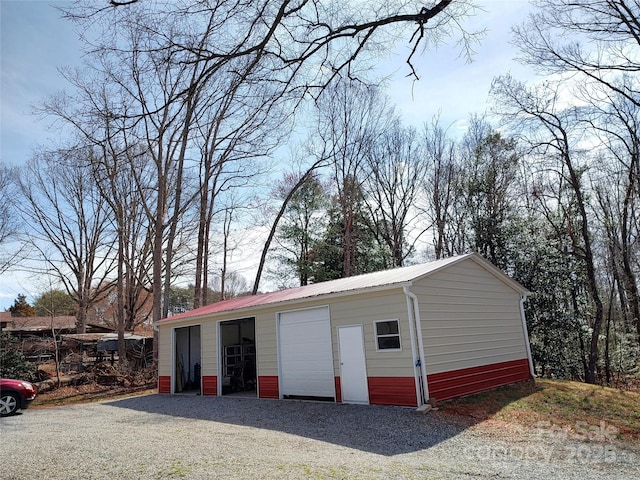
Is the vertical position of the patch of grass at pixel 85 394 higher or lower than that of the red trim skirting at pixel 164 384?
lower

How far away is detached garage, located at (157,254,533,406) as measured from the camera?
8945 mm

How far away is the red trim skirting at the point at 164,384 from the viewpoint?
49.5 feet

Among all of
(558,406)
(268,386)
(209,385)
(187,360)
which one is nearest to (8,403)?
(209,385)

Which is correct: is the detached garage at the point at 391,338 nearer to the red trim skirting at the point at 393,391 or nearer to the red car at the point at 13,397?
the red trim skirting at the point at 393,391

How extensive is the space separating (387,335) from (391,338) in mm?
107

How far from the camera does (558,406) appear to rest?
9094mm

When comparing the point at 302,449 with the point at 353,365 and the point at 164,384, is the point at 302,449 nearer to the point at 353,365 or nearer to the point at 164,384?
the point at 353,365

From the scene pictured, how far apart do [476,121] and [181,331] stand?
54.2 ft

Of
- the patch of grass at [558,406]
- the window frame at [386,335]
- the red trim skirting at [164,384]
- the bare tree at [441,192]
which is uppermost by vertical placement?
the bare tree at [441,192]

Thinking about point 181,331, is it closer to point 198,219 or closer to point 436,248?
point 198,219

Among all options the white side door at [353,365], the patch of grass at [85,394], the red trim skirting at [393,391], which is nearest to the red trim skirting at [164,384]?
the patch of grass at [85,394]

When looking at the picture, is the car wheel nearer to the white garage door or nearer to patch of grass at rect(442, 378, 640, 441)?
→ the white garage door

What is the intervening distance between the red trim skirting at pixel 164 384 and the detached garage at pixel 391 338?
214 centimetres

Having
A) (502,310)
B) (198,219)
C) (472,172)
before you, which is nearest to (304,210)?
(198,219)
